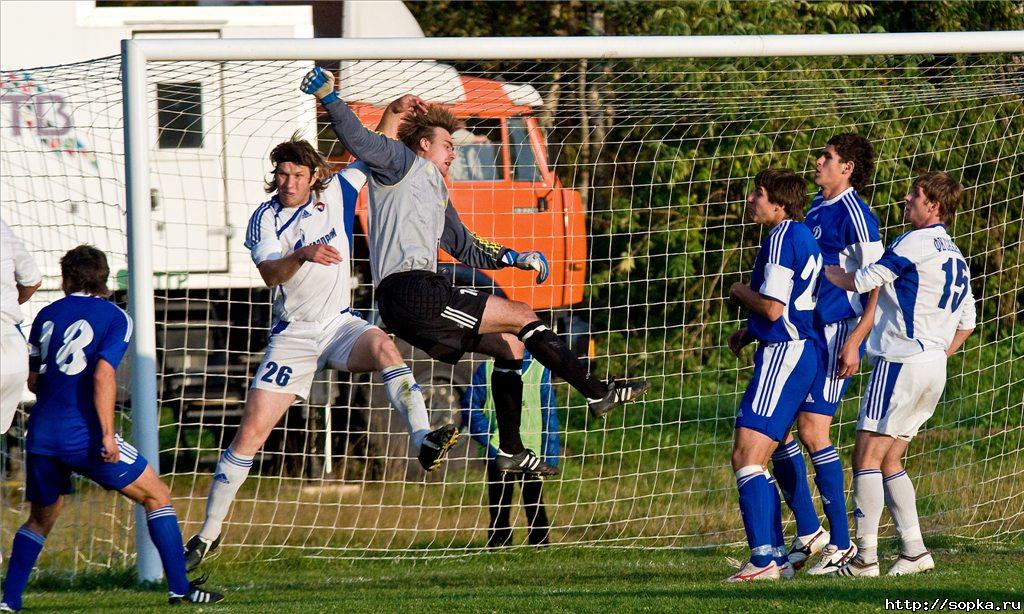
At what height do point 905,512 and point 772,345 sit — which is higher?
point 772,345

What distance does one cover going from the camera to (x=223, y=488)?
600 cm

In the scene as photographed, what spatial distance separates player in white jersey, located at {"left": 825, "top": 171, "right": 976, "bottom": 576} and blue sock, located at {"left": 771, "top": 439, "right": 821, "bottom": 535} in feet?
1.14

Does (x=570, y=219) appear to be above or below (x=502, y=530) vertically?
above

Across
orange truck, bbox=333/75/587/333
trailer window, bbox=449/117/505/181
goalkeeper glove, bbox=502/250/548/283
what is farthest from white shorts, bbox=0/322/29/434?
trailer window, bbox=449/117/505/181

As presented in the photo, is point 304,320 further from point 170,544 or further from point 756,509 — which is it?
point 756,509

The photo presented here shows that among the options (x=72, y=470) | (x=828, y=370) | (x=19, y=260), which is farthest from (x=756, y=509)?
(x=19, y=260)

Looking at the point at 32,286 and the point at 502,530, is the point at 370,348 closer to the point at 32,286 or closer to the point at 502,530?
the point at 32,286

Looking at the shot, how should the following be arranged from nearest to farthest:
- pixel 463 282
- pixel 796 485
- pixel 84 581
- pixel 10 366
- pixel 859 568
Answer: pixel 10 366
pixel 859 568
pixel 796 485
pixel 84 581
pixel 463 282

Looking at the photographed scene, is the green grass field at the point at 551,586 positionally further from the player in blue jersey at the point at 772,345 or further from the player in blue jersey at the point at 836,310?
the player in blue jersey at the point at 836,310

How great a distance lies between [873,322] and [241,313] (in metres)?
5.61

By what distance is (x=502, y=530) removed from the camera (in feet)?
25.7

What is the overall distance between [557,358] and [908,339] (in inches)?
64.2

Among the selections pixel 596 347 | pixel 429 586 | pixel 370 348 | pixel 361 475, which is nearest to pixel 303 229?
pixel 370 348

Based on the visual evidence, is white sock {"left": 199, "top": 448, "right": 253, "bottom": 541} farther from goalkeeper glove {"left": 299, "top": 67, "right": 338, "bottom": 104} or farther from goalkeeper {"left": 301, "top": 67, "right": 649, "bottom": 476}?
goalkeeper glove {"left": 299, "top": 67, "right": 338, "bottom": 104}
